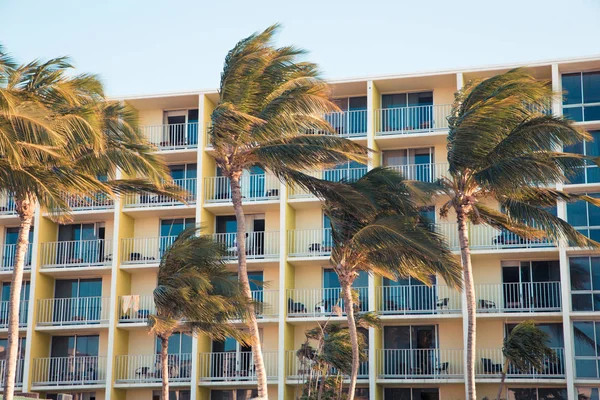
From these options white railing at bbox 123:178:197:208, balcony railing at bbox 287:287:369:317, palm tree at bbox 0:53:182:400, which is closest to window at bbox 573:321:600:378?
balcony railing at bbox 287:287:369:317

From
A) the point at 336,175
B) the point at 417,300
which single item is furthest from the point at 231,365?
the point at 336,175

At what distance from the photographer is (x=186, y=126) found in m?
39.8

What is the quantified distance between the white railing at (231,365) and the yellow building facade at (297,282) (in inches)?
2.1

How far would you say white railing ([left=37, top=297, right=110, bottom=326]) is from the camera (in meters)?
38.8

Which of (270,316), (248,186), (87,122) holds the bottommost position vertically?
(270,316)

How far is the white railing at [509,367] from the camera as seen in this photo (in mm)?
33719

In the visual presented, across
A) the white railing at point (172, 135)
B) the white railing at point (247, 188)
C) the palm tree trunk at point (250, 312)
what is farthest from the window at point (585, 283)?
the white railing at point (172, 135)

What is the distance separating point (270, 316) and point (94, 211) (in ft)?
27.8

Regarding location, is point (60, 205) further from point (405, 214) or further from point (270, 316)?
point (270, 316)

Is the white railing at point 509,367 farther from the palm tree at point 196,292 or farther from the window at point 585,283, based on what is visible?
the palm tree at point 196,292

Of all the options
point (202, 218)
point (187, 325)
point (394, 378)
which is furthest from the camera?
point (202, 218)

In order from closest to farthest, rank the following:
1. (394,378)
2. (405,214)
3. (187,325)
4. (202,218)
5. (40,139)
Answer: (40,139) → (405,214) → (187,325) → (394,378) → (202,218)

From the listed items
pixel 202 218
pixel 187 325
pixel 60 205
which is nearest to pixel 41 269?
pixel 202 218

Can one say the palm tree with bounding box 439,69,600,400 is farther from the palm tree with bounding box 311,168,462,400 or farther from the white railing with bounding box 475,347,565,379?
the white railing with bounding box 475,347,565,379
